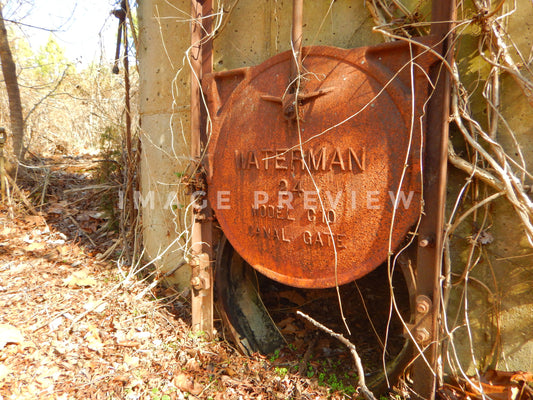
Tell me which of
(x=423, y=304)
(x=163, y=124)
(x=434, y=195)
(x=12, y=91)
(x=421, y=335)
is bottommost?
(x=421, y=335)

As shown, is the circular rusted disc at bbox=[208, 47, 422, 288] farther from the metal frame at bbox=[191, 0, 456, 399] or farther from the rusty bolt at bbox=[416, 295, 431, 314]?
the rusty bolt at bbox=[416, 295, 431, 314]

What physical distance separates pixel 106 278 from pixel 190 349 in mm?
1078

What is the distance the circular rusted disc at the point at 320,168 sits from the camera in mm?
1571

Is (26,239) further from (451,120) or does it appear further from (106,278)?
(451,120)

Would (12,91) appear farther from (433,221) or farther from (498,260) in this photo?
(498,260)

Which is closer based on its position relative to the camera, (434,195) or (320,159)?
(434,195)

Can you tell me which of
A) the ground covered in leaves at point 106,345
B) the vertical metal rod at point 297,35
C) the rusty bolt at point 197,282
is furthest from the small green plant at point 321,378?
the vertical metal rod at point 297,35

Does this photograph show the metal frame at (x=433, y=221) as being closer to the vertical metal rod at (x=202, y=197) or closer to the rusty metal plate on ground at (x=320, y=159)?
the rusty metal plate on ground at (x=320, y=159)

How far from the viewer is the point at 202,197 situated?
7.28 ft

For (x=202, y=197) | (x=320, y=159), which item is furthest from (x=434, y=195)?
(x=202, y=197)

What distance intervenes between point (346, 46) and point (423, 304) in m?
1.30

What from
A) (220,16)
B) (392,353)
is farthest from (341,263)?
(220,16)

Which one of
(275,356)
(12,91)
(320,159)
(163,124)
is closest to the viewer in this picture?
(320,159)

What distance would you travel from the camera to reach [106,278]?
286cm
